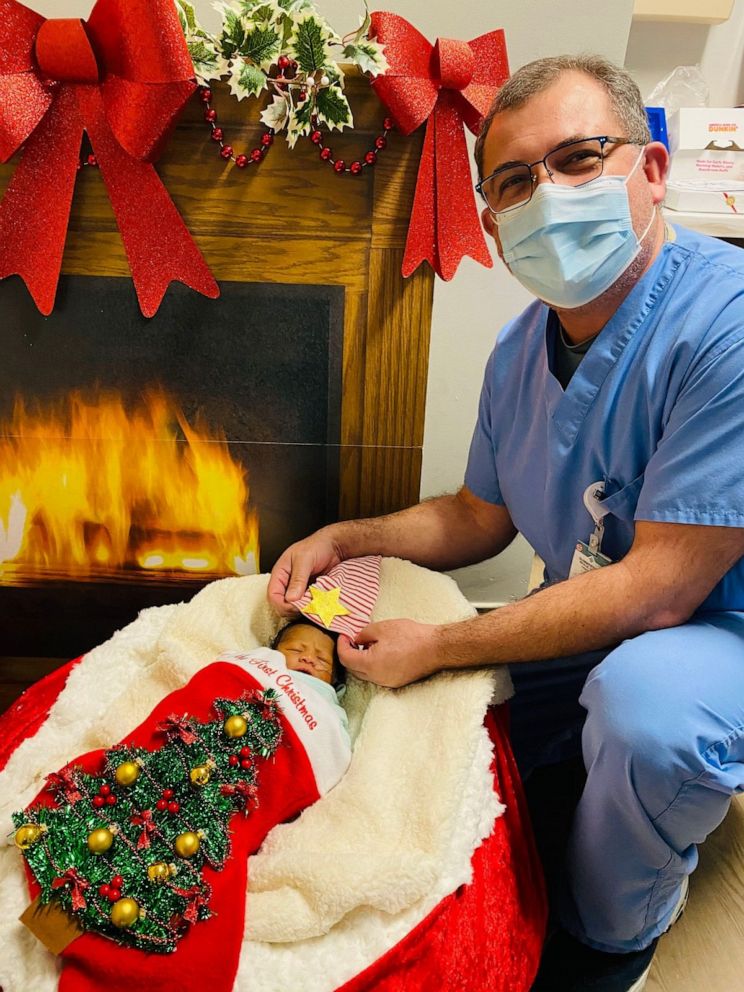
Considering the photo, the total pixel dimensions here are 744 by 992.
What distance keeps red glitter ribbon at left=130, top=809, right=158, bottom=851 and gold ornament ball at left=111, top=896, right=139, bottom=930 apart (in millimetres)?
73

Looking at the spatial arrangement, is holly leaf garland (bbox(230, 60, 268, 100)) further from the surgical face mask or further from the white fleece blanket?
the white fleece blanket

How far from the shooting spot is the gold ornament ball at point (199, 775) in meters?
0.97

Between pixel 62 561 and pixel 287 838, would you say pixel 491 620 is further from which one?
pixel 62 561

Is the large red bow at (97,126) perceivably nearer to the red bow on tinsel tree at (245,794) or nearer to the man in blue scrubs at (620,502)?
the man in blue scrubs at (620,502)

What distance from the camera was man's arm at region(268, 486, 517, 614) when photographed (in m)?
1.41

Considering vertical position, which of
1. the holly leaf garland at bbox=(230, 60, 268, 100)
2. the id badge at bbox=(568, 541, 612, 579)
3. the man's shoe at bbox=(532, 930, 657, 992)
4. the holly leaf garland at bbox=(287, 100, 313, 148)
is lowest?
the man's shoe at bbox=(532, 930, 657, 992)

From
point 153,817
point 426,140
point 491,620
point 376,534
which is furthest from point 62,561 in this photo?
point 426,140

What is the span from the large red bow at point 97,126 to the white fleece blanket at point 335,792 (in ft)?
2.03

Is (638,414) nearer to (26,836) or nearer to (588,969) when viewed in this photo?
(588,969)

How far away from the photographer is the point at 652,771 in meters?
0.89

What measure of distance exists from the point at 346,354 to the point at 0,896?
1.01 meters

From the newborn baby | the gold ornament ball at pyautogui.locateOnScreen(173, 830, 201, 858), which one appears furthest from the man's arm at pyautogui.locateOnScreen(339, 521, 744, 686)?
the gold ornament ball at pyautogui.locateOnScreen(173, 830, 201, 858)

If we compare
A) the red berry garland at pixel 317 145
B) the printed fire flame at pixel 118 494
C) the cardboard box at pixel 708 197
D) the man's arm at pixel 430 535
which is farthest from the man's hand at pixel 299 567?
the cardboard box at pixel 708 197

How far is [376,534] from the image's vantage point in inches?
55.7
